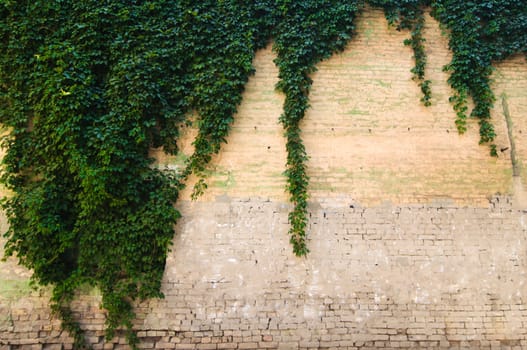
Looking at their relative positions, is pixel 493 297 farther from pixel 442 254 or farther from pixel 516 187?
pixel 516 187

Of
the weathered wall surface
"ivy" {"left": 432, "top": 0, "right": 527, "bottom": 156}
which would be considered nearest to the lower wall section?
the weathered wall surface

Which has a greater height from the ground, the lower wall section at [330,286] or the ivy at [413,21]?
the ivy at [413,21]

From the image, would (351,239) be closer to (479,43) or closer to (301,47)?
(301,47)

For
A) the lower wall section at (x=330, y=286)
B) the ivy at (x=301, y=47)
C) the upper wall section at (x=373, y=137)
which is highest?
the ivy at (x=301, y=47)

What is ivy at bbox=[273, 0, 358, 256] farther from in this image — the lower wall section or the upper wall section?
the lower wall section

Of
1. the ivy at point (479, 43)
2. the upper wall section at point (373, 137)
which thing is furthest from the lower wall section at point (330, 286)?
the ivy at point (479, 43)

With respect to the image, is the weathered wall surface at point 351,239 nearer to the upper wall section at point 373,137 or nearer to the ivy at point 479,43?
the upper wall section at point 373,137

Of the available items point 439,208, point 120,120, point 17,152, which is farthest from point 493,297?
point 17,152
